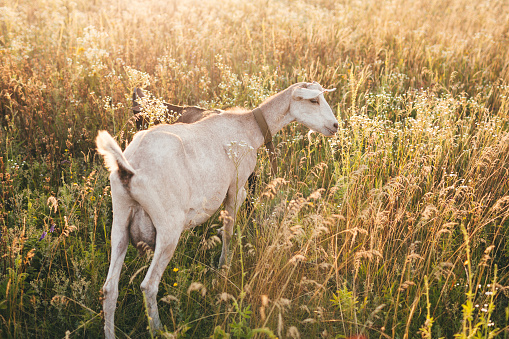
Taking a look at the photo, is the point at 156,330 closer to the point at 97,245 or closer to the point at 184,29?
the point at 97,245

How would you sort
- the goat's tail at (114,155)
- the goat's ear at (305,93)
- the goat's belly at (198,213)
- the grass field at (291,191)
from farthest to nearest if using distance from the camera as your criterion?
1. the goat's ear at (305,93)
2. the goat's belly at (198,213)
3. the grass field at (291,191)
4. the goat's tail at (114,155)

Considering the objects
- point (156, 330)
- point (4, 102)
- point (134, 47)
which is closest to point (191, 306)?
point (156, 330)

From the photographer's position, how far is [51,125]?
5184mm

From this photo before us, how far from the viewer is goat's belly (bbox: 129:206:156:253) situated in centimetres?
301

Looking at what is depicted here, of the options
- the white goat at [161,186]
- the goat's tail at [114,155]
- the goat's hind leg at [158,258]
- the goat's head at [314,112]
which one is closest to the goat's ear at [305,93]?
the goat's head at [314,112]

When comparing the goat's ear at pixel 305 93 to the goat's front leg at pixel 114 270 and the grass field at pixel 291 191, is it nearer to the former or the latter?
the grass field at pixel 291 191

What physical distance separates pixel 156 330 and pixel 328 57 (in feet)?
19.2

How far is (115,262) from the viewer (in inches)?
118

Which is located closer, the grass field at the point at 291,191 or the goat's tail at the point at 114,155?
the goat's tail at the point at 114,155

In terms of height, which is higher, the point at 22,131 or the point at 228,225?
the point at 22,131

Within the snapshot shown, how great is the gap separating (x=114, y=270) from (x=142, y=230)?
0.35 meters

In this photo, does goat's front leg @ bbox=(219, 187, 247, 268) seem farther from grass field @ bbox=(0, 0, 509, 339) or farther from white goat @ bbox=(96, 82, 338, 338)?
grass field @ bbox=(0, 0, 509, 339)

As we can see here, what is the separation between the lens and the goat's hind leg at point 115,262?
9.59 ft

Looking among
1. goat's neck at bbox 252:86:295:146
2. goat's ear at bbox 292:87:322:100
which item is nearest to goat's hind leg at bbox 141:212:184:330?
goat's neck at bbox 252:86:295:146
